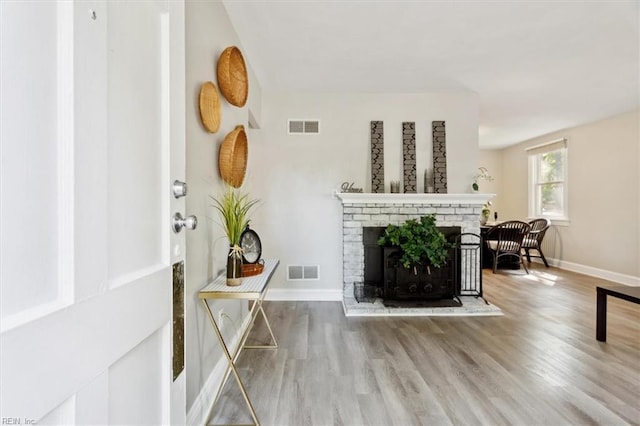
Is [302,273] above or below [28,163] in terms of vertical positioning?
below

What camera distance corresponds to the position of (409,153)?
389cm

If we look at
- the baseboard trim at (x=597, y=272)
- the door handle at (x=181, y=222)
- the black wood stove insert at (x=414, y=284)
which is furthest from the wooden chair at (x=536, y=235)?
the door handle at (x=181, y=222)

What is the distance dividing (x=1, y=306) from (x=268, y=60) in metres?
3.08

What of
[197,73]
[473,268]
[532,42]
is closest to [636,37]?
[532,42]

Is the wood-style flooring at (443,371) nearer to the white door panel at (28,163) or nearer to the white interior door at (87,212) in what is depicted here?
the white interior door at (87,212)

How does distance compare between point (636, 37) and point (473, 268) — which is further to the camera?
point (473, 268)

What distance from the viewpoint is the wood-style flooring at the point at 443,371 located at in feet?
5.64

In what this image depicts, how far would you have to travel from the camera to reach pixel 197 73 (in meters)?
1.70

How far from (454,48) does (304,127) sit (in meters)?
1.79

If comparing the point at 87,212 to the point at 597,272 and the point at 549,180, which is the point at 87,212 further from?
the point at 549,180

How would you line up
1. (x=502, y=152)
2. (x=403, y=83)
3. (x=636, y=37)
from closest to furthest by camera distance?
(x=636, y=37)
(x=403, y=83)
(x=502, y=152)

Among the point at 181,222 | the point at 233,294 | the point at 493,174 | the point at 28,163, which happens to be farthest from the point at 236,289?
the point at 493,174

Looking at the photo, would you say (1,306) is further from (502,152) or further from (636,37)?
(502,152)

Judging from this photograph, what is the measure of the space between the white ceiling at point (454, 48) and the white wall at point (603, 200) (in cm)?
72
